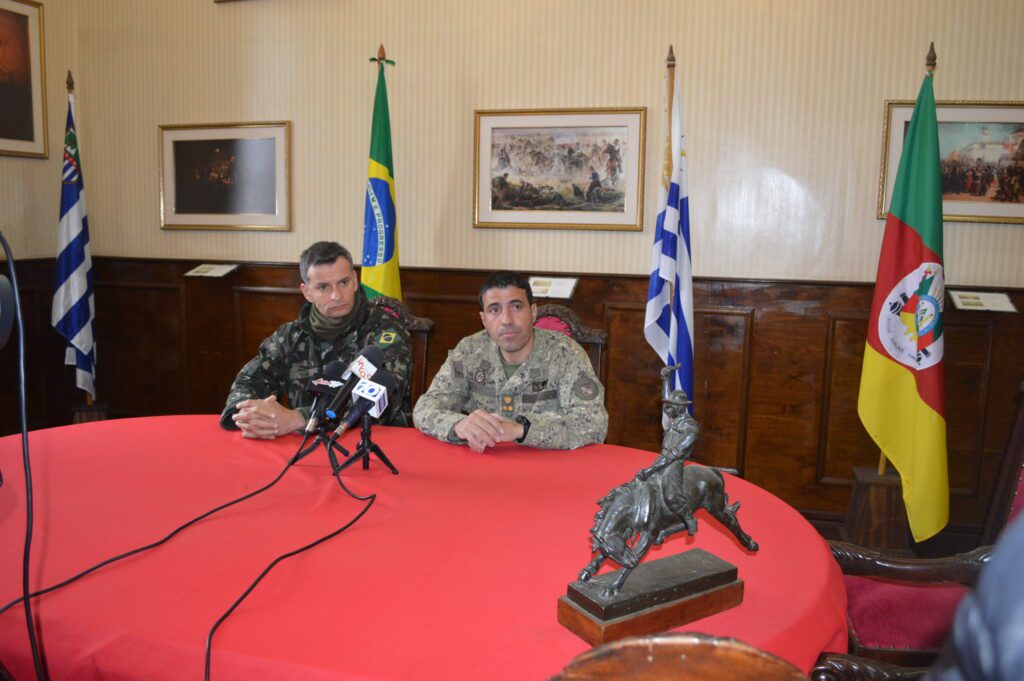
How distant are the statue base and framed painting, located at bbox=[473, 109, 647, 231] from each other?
2908 mm

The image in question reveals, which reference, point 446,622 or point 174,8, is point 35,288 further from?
point 446,622

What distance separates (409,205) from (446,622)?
3.38 meters

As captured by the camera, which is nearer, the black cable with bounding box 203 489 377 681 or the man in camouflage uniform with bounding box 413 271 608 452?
the black cable with bounding box 203 489 377 681

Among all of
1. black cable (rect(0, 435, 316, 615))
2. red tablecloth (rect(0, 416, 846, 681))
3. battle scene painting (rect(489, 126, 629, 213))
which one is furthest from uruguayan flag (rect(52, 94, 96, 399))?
black cable (rect(0, 435, 316, 615))

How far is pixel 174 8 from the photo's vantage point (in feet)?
14.5

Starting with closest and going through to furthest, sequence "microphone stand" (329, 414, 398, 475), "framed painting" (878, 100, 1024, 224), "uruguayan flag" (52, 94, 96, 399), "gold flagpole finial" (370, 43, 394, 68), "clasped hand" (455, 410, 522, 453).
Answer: "microphone stand" (329, 414, 398, 475) → "clasped hand" (455, 410, 522, 453) → "framed painting" (878, 100, 1024, 224) → "gold flagpole finial" (370, 43, 394, 68) → "uruguayan flag" (52, 94, 96, 399)

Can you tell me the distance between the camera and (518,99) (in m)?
3.96

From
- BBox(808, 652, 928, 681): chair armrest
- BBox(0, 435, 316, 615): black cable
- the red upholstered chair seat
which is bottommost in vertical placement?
the red upholstered chair seat

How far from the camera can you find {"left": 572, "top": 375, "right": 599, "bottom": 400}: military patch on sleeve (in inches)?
85.1

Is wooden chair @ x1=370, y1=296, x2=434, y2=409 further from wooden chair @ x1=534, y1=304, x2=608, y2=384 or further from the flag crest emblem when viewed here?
the flag crest emblem

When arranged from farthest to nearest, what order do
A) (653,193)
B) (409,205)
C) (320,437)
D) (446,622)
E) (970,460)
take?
1. (409,205)
2. (653,193)
3. (970,460)
4. (320,437)
5. (446,622)

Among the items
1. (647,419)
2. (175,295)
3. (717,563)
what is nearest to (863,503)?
(647,419)

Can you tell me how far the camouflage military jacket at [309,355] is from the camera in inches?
100

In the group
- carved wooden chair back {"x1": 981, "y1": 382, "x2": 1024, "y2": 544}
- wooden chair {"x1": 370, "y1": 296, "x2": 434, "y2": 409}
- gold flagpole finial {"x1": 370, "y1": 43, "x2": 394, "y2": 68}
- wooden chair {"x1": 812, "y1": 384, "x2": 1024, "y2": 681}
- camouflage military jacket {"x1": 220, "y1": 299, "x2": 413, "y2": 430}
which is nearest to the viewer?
wooden chair {"x1": 812, "y1": 384, "x2": 1024, "y2": 681}
